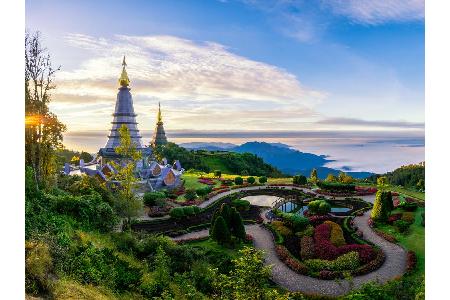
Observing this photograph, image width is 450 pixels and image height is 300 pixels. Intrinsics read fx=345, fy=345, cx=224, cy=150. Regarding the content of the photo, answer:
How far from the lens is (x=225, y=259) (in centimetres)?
1395

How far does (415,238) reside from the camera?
56.2 feet

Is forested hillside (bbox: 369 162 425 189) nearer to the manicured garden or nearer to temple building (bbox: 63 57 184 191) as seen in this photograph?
the manicured garden

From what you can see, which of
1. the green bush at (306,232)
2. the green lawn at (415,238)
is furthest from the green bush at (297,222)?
the green lawn at (415,238)

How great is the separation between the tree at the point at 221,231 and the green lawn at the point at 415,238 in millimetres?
7842

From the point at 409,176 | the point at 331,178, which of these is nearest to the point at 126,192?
the point at 331,178

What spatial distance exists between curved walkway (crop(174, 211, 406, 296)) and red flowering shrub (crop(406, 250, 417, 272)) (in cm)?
19

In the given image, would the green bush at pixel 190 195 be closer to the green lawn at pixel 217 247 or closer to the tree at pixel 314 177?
the green lawn at pixel 217 247

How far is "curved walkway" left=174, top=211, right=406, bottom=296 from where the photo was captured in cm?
1254

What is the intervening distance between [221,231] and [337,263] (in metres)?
5.26

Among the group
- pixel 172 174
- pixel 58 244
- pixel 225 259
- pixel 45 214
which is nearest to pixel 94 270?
pixel 58 244

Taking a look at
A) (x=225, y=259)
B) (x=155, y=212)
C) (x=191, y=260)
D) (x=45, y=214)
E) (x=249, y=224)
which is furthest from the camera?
(x=155, y=212)

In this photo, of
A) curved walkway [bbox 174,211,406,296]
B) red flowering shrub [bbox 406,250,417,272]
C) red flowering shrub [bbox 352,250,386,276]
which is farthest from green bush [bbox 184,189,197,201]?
red flowering shrub [bbox 406,250,417,272]
